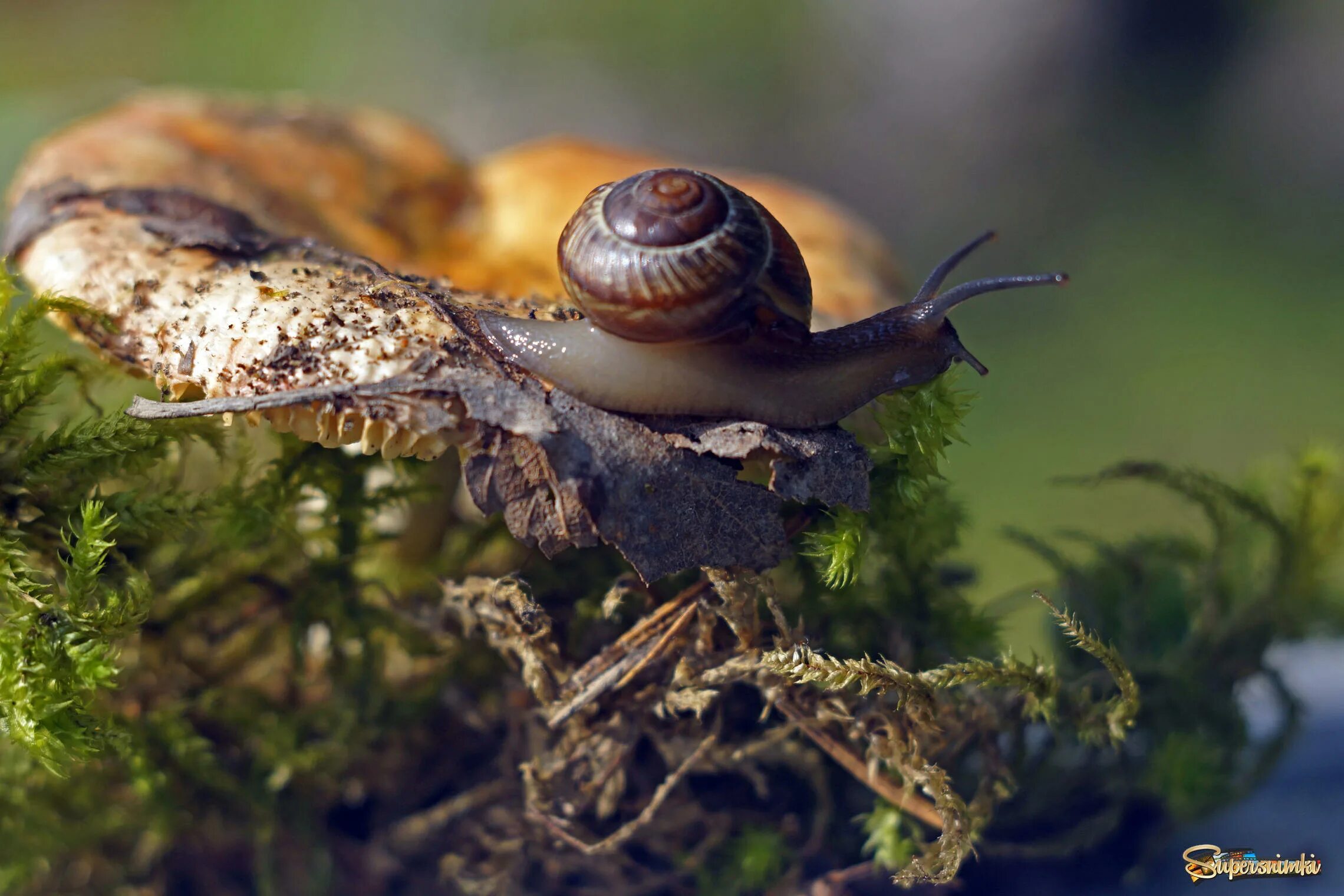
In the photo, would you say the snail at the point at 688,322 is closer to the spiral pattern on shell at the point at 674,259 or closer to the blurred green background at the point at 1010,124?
the spiral pattern on shell at the point at 674,259

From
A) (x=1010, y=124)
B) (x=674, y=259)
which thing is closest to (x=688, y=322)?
(x=674, y=259)

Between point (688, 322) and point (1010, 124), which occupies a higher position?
point (688, 322)

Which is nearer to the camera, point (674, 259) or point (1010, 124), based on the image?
point (674, 259)

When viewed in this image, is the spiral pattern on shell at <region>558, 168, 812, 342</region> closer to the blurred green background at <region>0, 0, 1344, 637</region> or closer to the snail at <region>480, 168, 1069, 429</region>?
the snail at <region>480, 168, 1069, 429</region>

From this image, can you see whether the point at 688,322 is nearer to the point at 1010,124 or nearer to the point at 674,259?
the point at 674,259

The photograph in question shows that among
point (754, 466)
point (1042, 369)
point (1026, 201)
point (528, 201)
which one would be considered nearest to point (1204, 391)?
point (1042, 369)

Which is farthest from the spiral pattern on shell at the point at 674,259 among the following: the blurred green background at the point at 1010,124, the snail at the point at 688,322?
the blurred green background at the point at 1010,124

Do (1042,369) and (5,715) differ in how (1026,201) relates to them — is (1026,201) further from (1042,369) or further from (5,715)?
(5,715)
